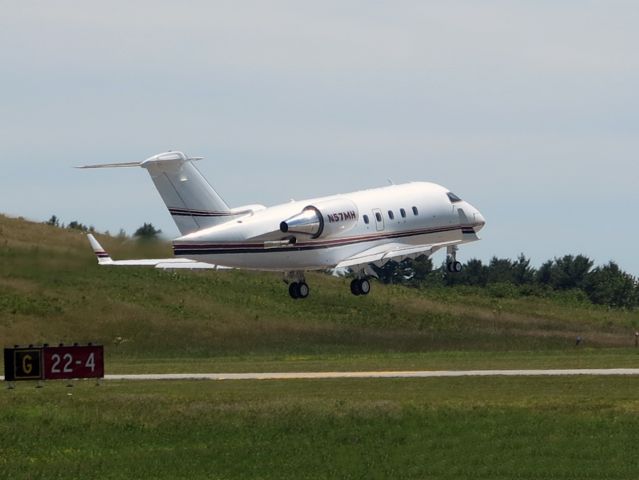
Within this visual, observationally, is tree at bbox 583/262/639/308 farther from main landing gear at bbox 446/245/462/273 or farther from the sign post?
the sign post

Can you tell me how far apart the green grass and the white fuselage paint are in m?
Result: 13.1

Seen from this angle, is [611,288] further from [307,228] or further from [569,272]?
[307,228]

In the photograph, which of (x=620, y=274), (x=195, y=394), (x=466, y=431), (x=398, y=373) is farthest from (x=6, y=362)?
(x=620, y=274)

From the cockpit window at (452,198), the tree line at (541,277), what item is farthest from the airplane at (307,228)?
the tree line at (541,277)

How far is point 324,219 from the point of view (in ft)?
221

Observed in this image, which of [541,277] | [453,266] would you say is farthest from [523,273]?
[453,266]

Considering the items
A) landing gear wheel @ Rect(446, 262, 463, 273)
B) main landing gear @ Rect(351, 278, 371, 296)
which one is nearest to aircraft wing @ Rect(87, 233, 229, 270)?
main landing gear @ Rect(351, 278, 371, 296)

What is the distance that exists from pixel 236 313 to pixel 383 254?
26864 millimetres

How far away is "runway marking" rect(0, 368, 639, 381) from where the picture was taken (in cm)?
5531

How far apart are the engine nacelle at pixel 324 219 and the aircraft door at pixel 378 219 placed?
127 centimetres

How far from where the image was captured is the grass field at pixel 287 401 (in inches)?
1453

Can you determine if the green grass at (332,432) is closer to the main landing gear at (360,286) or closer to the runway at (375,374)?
the runway at (375,374)

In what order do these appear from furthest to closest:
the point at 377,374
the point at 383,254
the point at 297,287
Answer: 1. the point at 383,254
2. the point at 297,287
3. the point at 377,374

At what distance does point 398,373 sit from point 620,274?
3075 inches
